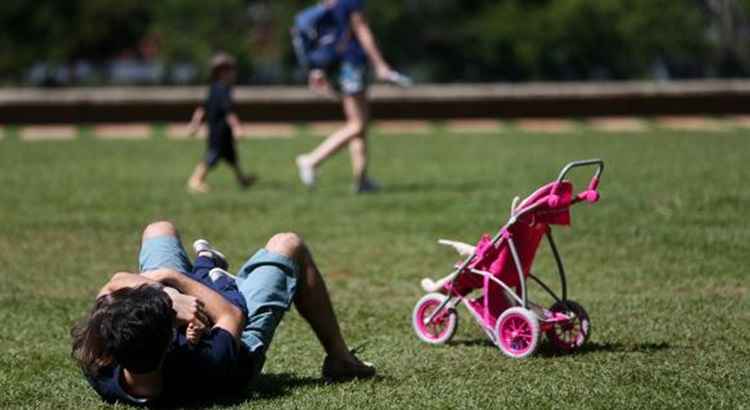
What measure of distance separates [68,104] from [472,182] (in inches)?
459

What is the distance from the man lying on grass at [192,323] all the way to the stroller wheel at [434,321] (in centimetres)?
81

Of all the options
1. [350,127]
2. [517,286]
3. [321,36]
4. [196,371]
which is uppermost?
[196,371]

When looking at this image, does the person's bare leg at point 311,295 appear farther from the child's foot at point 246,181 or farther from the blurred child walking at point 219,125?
the child's foot at point 246,181

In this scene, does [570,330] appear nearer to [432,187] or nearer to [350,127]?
[350,127]

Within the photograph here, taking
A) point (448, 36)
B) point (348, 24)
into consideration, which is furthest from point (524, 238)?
point (448, 36)

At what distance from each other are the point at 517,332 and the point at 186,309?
1.66m

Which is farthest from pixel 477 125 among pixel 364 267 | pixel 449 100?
pixel 364 267

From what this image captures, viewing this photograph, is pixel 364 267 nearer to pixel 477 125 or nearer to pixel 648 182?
pixel 648 182

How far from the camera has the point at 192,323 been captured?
16.8ft

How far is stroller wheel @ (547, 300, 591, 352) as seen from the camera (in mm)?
6273

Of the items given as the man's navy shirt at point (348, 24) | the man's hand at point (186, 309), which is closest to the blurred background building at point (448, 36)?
the man's navy shirt at point (348, 24)

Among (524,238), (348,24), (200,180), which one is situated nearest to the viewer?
(524,238)

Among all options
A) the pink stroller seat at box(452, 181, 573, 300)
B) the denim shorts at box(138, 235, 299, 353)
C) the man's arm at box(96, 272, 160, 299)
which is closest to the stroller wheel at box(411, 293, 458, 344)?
the pink stroller seat at box(452, 181, 573, 300)

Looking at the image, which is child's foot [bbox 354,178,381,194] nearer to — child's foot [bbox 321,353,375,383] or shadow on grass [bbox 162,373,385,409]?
shadow on grass [bbox 162,373,385,409]
